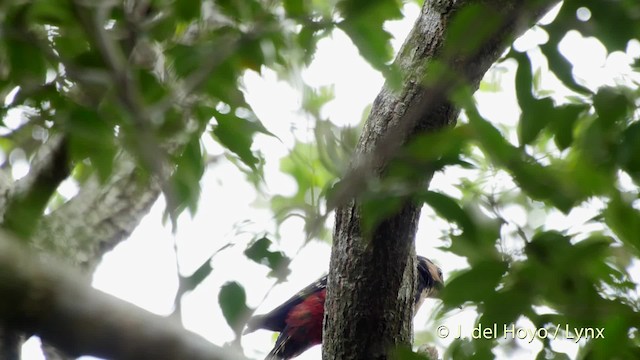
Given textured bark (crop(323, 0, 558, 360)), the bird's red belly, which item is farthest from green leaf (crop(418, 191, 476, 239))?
the bird's red belly

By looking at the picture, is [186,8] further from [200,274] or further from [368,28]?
[200,274]

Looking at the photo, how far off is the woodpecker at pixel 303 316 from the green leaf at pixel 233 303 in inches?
104

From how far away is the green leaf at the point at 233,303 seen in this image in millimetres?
1228

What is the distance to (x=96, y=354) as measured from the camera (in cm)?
90

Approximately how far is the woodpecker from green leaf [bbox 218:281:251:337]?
2633 millimetres

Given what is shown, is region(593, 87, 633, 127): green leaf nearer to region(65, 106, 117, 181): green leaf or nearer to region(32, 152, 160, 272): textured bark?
region(65, 106, 117, 181): green leaf

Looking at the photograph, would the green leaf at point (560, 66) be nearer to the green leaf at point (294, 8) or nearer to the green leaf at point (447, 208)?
the green leaf at point (447, 208)

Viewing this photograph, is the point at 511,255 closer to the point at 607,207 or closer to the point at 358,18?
the point at 607,207

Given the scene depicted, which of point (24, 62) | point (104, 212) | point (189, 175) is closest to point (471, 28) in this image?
point (189, 175)

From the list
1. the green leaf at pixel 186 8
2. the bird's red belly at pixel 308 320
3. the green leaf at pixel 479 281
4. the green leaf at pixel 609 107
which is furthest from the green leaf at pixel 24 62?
the bird's red belly at pixel 308 320

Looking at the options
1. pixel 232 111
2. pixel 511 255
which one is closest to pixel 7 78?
pixel 232 111

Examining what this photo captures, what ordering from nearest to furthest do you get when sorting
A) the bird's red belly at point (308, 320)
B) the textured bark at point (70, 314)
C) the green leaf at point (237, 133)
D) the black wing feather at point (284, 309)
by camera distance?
the textured bark at point (70, 314), the green leaf at point (237, 133), the bird's red belly at point (308, 320), the black wing feather at point (284, 309)

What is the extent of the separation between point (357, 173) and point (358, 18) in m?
0.34

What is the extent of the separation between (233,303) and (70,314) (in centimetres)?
42
